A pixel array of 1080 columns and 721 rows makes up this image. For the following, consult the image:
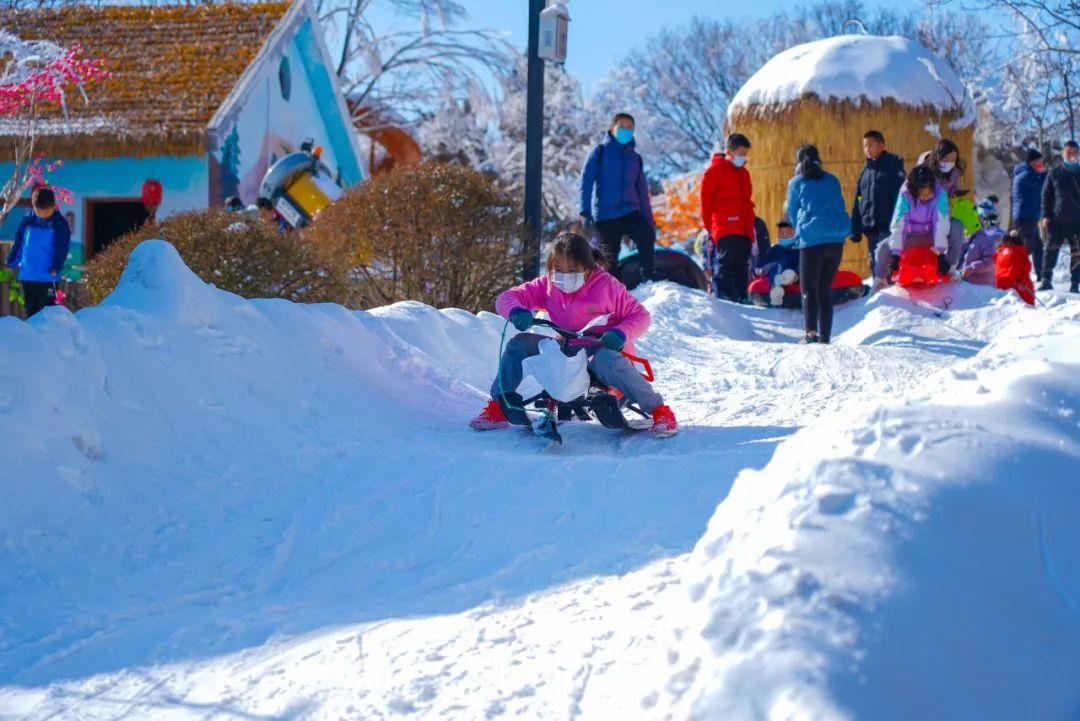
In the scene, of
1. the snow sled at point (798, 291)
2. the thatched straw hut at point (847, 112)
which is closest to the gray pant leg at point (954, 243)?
the snow sled at point (798, 291)

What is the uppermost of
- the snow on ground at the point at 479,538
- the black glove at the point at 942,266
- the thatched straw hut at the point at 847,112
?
the thatched straw hut at the point at 847,112

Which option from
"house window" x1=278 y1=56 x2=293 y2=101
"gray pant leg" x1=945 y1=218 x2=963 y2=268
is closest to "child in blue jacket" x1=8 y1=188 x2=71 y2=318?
"gray pant leg" x1=945 y1=218 x2=963 y2=268

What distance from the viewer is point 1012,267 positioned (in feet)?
39.6

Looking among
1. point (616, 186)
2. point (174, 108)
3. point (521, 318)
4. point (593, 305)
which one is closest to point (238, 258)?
point (521, 318)

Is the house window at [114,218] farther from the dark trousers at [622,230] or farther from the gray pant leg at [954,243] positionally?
the gray pant leg at [954,243]

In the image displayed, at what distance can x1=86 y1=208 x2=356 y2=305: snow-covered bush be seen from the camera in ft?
27.8

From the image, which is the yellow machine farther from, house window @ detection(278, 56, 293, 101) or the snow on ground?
the snow on ground

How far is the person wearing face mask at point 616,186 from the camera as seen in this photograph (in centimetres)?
1089

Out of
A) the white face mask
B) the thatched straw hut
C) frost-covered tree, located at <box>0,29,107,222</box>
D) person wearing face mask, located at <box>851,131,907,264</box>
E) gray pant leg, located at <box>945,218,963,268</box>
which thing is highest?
the thatched straw hut

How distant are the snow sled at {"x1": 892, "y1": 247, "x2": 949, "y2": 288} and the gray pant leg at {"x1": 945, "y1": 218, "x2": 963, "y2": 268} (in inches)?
6.6

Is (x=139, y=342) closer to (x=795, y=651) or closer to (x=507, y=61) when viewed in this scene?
(x=795, y=651)

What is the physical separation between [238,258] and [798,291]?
6409 millimetres

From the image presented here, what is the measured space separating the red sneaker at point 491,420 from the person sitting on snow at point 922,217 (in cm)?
573

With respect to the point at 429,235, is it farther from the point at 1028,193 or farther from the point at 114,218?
the point at 114,218
